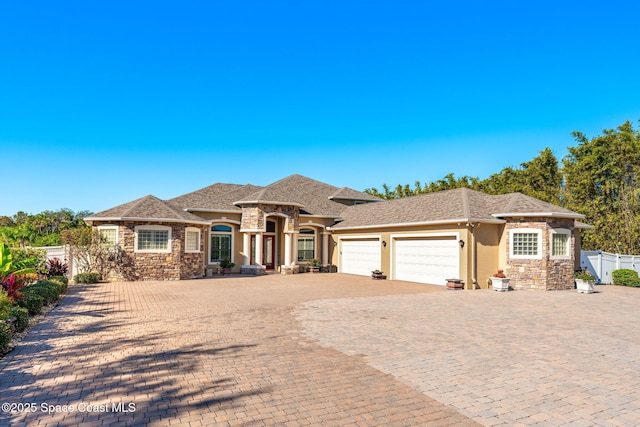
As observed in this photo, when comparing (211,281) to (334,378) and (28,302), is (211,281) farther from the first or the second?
(334,378)

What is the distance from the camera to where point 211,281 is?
19.8 meters

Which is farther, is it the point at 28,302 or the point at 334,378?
the point at 28,302

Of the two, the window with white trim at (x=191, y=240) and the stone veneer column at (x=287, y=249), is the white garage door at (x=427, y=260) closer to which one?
the stone veneer column at (x=287, y=249)

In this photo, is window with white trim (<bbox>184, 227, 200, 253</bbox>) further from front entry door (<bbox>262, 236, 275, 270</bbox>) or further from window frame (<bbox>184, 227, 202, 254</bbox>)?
front entry door (<bbox>262, 236, 275, 270</bbox>)

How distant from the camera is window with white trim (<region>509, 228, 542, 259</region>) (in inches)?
675

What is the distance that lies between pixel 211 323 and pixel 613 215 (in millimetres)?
27075

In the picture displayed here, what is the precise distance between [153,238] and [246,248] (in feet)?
18.9

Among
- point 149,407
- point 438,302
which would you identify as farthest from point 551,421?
point 438,302

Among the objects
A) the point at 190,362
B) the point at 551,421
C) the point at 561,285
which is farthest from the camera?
the point at 561,285

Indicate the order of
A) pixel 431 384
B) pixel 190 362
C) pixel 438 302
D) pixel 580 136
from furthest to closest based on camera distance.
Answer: pixel 580 136 < pixel 438 302 < pixel 190 362 < pixel 431 384

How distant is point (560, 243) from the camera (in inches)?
691

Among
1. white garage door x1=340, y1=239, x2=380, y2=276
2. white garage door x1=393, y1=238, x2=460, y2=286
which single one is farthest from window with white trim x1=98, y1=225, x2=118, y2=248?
white garage door x1=393, y1=238, x2=460, y2=286

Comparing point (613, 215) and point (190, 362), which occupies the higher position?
point (613, 215)

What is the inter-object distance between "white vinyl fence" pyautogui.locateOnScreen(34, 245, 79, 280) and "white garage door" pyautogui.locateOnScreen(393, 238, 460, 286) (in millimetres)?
16048
